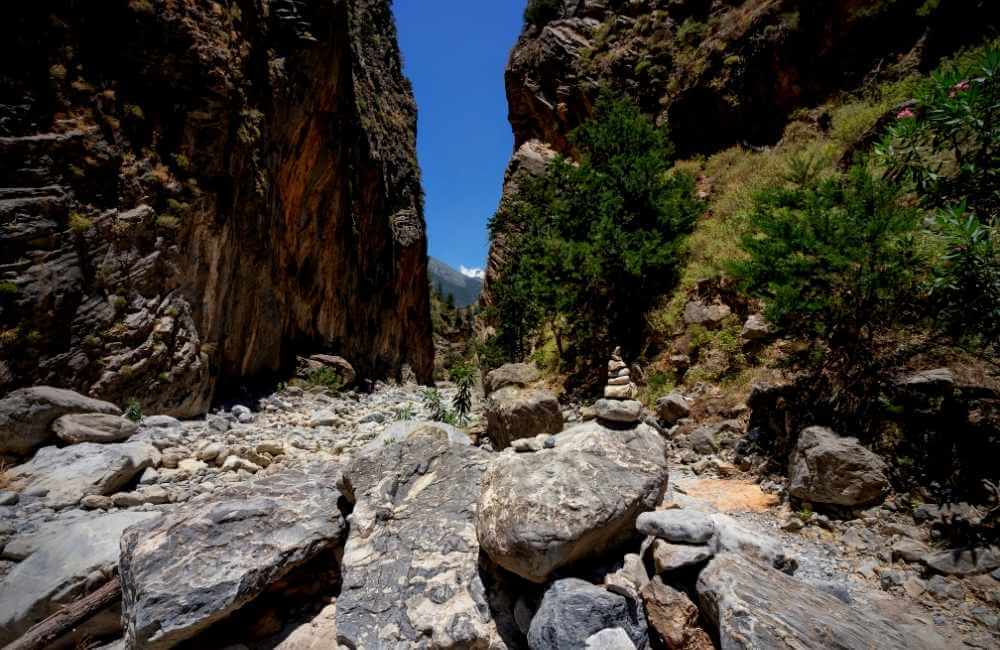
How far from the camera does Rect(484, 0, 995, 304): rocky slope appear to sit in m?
13.0

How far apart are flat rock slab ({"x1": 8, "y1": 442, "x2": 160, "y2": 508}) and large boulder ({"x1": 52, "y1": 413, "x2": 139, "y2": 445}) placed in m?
0.12

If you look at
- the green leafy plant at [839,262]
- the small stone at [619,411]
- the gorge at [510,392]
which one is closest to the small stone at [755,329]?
the gorge at [510,392]

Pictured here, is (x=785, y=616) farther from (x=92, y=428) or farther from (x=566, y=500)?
(x=92, y=428)

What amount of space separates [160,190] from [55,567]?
669 centimetres

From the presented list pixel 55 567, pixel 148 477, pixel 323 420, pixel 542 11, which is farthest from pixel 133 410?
pixel 542 11

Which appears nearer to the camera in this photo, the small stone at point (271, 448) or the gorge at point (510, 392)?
the gorge at point (510, 392)

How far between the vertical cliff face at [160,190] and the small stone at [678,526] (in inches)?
318

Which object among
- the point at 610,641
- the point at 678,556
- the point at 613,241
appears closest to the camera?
the point at 610,641

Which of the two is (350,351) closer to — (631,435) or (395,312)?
(395,312)

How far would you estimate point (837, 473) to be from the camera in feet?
12.3

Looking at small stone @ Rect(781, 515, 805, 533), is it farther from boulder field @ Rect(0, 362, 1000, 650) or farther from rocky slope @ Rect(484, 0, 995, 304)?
rocky slope @ Rect(484, 0, 995, 304)

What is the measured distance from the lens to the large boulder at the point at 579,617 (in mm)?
2600

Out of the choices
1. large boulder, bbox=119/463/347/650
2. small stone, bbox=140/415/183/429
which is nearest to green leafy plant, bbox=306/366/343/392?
small stone, bbox=140/415/183/429

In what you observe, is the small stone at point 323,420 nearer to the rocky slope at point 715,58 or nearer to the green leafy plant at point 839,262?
the green leafy plant at point 839,262
